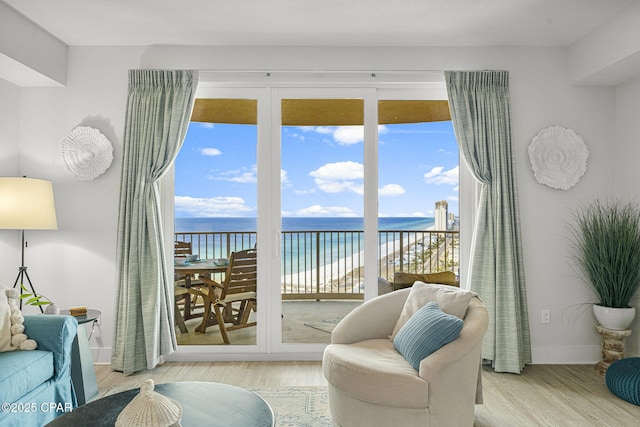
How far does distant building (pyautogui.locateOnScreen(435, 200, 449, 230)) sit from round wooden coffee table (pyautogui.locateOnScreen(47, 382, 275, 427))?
2480 millimetres

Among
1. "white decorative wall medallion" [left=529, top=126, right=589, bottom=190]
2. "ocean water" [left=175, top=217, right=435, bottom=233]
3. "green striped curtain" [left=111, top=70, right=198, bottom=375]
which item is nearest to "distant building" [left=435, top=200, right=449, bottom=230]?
"ocean water" [left=175, top=217, right=435, bottom=233]

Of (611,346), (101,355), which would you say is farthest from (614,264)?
(101,355)

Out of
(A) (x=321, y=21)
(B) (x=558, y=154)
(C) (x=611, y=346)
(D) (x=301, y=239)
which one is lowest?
(C) (x=611, y=346)

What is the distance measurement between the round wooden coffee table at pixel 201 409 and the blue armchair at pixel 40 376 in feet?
1.97

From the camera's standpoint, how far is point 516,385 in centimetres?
340

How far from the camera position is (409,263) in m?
4.04

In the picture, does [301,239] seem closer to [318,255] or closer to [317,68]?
[318,255]

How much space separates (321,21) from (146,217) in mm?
2049

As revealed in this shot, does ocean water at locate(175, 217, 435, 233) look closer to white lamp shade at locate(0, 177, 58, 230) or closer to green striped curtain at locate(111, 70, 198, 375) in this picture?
green striped curtain at locate(111, 70, 198, 375)

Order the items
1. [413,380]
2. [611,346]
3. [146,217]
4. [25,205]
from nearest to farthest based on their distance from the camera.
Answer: [413,380] < [25,205] < [611,346] < [146,217]

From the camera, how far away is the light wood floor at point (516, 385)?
Answer: 2850 millimetres

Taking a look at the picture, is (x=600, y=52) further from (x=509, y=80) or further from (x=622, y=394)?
(x=622, y=394)

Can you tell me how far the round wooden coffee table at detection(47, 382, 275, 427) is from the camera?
1829 millimetres

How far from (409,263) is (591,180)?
169 cm
